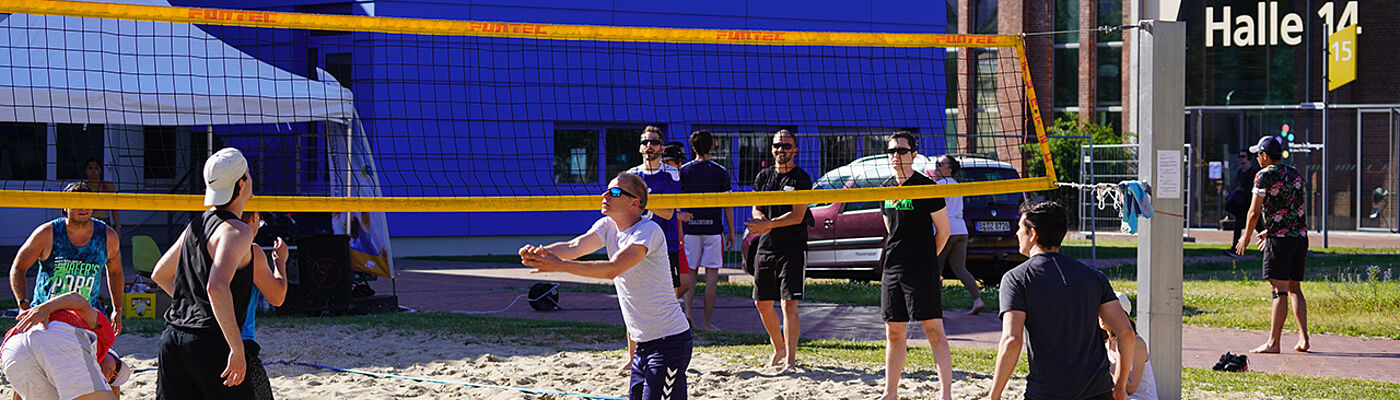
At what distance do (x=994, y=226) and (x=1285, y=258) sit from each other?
14.8 feet

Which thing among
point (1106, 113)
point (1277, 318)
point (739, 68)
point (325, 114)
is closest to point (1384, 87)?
point (1106, 113)

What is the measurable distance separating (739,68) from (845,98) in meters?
2.54

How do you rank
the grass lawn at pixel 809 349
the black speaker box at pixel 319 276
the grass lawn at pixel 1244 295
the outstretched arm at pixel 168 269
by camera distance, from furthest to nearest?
the black speaker box at pixel 319 276
the grass lawn at pixel 1244 295
the grass lawn at pixel 809 349
the outstretched arm at pixel 168 269

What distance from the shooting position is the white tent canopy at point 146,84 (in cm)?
1084

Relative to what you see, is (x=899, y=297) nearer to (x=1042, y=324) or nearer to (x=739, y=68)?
(x=1042, y=324)

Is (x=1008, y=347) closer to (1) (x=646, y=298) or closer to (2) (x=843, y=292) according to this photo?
(1) (x=646, y=298)

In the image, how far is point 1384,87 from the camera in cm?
2670

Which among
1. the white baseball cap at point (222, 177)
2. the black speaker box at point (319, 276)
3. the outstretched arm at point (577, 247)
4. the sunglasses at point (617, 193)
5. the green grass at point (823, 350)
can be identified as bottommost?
the green grass at point (823, 350)

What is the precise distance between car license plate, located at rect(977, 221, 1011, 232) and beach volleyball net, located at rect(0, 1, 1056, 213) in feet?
2.83

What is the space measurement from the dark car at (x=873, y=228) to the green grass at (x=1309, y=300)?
4.53ft

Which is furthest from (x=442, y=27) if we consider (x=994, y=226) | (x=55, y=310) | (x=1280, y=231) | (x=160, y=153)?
(x=160, y=153)

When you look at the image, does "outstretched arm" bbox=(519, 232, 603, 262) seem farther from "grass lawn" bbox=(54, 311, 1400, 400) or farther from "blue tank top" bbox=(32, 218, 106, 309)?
"grass lawn" bbox=(54, 311, 1400, 400)

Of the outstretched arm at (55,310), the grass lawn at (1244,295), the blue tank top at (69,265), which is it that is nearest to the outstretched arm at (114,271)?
the blue tank top at (69,265)

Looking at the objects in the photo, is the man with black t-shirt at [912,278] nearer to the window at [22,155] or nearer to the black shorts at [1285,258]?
the black shorts at [1285,258]
